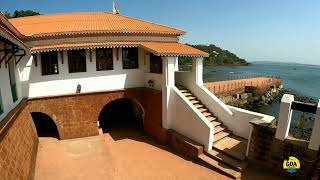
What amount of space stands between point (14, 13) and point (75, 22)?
40938mm

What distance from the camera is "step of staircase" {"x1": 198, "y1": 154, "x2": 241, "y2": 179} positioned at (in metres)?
10.8

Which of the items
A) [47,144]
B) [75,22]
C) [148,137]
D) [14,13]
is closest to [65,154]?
[47,144]

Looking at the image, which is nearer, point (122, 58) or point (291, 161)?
point (291, 161)

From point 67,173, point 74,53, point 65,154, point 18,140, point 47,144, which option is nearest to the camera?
point 18,140

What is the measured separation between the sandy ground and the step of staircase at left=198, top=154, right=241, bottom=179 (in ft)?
0.88

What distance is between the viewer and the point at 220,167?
11.4 m

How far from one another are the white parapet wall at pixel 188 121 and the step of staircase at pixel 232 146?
1.93ft

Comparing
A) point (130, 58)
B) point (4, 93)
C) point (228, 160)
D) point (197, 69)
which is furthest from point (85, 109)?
point (228, 160)

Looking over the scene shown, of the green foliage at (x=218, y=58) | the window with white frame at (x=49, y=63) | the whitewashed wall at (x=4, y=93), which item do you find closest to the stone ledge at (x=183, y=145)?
the window with white frame at (x=49, y=63)

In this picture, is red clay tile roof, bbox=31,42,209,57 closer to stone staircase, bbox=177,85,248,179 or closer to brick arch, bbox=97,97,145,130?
stone staircase, bbox=177,85,248,179

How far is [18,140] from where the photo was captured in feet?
29.8

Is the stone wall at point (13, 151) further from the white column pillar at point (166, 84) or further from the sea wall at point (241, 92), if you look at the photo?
the sea wall at point (241, 92)

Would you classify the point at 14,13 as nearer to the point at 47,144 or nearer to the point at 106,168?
the point at 47,144

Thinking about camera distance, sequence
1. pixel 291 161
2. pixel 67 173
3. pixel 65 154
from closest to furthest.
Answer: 1. pixel 291 161
2. pixel 67 173
3. pixel 65 154
